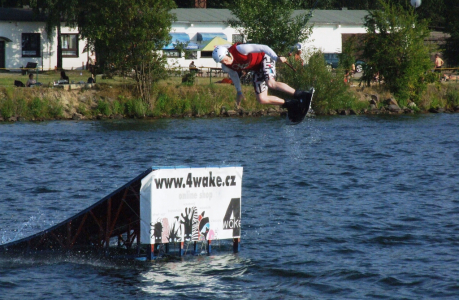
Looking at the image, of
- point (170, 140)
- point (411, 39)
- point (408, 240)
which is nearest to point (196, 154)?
point (170, 140)

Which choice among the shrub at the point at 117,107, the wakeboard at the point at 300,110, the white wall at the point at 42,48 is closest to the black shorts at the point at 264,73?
the wakeboard at the point at 300,110

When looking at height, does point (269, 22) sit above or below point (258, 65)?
above

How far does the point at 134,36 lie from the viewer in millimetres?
45375

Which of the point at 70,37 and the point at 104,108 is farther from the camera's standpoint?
the point at 70,37

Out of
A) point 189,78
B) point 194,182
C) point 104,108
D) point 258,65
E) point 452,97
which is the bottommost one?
point 104,108

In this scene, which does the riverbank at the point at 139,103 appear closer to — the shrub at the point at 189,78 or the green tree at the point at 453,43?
the shrub at the point at 189,78

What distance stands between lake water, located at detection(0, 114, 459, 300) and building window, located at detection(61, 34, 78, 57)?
2039cm

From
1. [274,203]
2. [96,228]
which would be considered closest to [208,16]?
[274,203]

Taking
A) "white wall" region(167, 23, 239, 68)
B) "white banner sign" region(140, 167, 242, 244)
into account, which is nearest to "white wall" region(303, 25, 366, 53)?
"white wall" region(167, 23, 239, 68)

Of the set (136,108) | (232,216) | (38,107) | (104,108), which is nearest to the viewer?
(232,216)

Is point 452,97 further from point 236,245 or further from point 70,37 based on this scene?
point 236,245

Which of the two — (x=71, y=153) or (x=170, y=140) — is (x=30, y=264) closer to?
(x=71, y=153)

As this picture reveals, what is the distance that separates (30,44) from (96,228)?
162 feet

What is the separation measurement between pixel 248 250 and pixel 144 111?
101 feet
